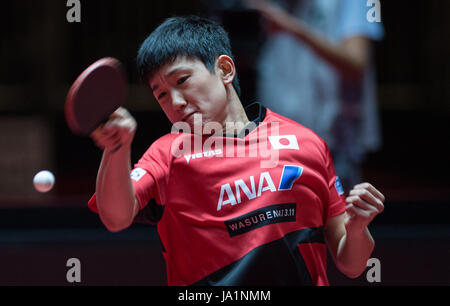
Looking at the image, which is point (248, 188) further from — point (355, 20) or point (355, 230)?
point (355, 20)

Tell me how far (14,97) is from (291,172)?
5.23 m

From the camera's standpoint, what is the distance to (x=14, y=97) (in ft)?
18.8

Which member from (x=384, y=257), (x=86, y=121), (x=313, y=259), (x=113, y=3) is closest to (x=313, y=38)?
(x=384, y=257)

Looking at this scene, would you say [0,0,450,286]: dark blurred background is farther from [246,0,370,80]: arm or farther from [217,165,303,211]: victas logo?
[217,165,303,211]: victas logo

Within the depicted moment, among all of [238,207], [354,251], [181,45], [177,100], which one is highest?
[181,45]

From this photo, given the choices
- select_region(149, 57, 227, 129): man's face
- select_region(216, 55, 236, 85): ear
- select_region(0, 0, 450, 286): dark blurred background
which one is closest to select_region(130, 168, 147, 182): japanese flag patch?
select_region(149, 57, 227, 129): man's face

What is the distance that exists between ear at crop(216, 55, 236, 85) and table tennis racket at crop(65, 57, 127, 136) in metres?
0.26

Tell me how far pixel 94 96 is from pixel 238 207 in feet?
1.08

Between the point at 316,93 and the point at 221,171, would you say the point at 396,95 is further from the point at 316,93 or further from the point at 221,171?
the point at 221,171

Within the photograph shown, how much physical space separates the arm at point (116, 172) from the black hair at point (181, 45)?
0.19m

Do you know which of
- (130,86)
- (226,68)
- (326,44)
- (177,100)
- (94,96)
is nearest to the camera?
(94,96)

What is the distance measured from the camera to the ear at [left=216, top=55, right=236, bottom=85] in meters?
1.12

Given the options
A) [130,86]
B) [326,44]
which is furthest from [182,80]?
[130,86]

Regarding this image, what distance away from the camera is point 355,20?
6.31 ft
